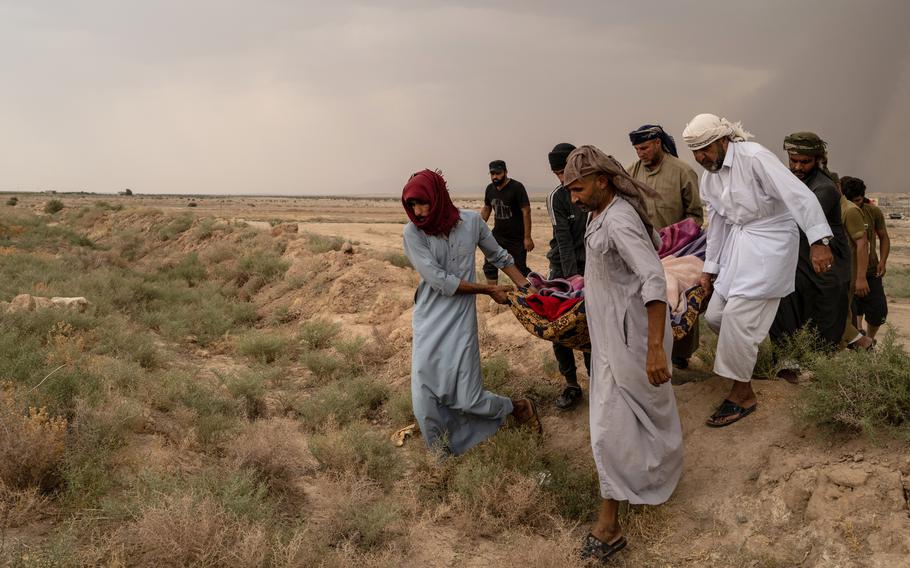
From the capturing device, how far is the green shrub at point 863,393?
11.0 feet

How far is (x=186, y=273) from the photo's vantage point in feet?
44.4

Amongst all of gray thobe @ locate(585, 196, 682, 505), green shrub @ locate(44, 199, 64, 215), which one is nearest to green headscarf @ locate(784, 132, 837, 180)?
gray thobe @ locate(585, 196, 682, 505)

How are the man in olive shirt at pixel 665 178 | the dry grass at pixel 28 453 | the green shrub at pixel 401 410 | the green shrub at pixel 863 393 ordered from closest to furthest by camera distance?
the green shrub at pixel 863 393 → the dry grass at pixel 28 453 → the man in olive shirt at pixel 665 178 → the green shrub at pixel 401 410

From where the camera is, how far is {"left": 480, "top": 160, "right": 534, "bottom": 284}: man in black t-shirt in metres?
7.22

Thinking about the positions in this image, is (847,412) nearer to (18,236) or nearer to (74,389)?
(74,389)

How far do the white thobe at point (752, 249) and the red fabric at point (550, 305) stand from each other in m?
0.98

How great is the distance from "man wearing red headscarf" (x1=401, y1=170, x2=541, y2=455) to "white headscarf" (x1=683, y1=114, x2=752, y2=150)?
1.36 metres

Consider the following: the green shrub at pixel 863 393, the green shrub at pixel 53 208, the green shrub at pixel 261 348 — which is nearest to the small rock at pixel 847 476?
the green shrub at pixel 863 393

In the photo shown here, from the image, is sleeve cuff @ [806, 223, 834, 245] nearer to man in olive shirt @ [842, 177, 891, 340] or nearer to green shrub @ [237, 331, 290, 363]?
man in olive shirt @ [842, 177, 891, 340]

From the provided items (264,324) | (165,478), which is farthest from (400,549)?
(264,324)

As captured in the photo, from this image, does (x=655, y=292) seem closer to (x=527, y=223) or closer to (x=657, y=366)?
(x=657, y=366)

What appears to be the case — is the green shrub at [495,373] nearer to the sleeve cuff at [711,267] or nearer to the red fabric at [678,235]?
the red fabric at [678,235]

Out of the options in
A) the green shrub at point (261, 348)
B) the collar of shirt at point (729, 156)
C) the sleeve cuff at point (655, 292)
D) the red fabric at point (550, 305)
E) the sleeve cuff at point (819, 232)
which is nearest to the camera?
the sleeve cuff at point (655, 292)

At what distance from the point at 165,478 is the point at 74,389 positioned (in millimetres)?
1893
